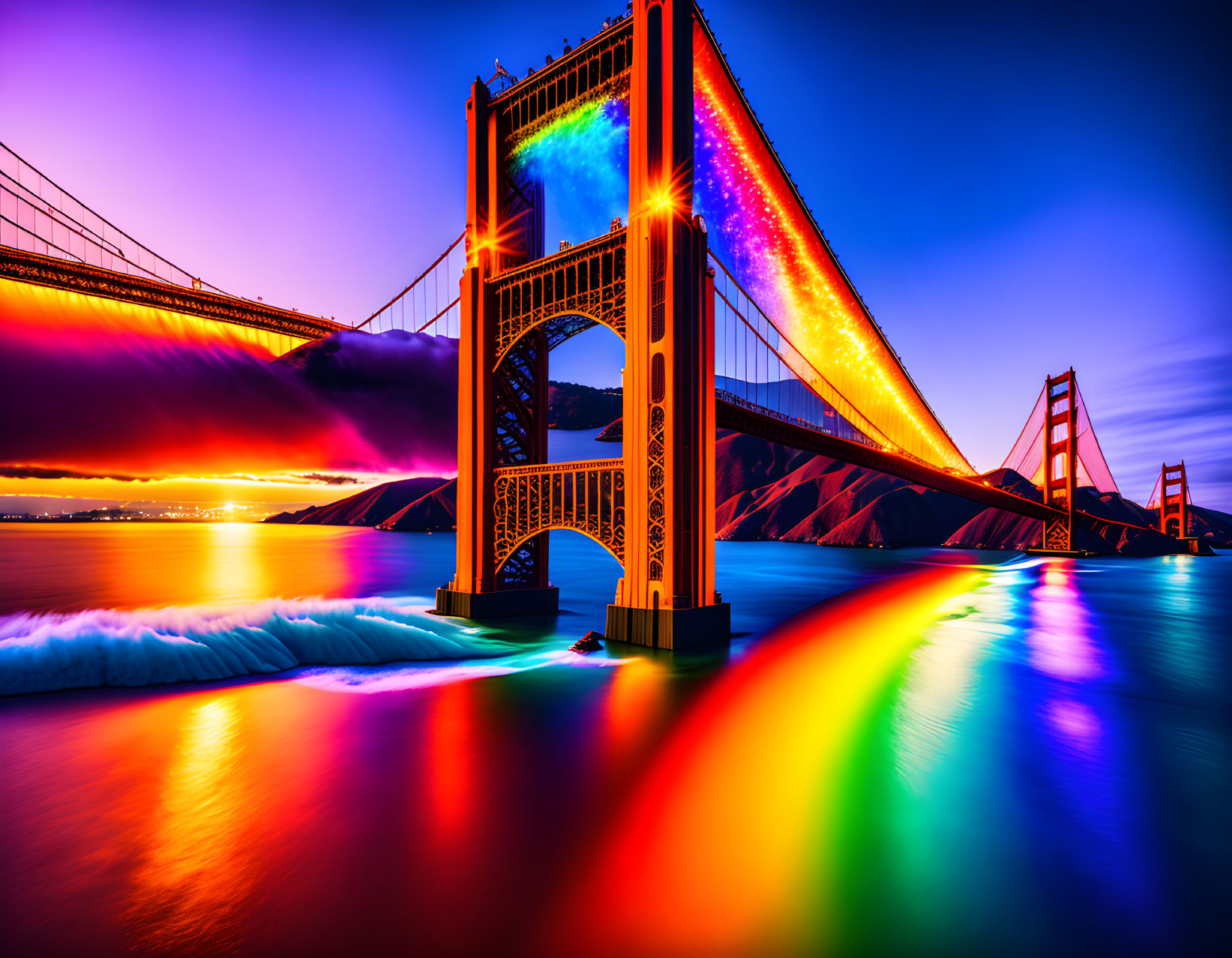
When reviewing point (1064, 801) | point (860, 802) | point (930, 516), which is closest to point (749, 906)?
point (860, 802)

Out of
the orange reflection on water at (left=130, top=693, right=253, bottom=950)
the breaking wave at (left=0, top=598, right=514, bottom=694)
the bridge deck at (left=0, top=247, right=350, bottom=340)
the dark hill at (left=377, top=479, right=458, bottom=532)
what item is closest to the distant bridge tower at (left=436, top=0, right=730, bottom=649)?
the breaking wave at (left=0, top=598, right=514, bottom=694)

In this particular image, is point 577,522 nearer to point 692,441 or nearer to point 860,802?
point 692,441

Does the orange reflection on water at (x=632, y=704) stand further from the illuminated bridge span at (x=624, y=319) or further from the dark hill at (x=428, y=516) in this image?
the dark hill at (x=428, y=516)

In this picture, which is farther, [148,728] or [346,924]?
[148,728]

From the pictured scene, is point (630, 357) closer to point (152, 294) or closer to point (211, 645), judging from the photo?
point (211, 645)

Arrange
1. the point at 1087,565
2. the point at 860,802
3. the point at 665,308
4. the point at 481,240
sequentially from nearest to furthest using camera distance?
the point at 860,802, the point at 665,308, the point at 481,240, the point at 1087,565

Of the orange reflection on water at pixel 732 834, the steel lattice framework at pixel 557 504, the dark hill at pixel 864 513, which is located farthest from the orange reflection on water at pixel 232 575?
the dark hill at pixel 864 513

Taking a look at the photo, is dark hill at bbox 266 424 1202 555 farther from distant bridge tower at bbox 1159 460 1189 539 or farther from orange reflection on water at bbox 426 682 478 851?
orange reflection on water at bbox 426 682 478 851
